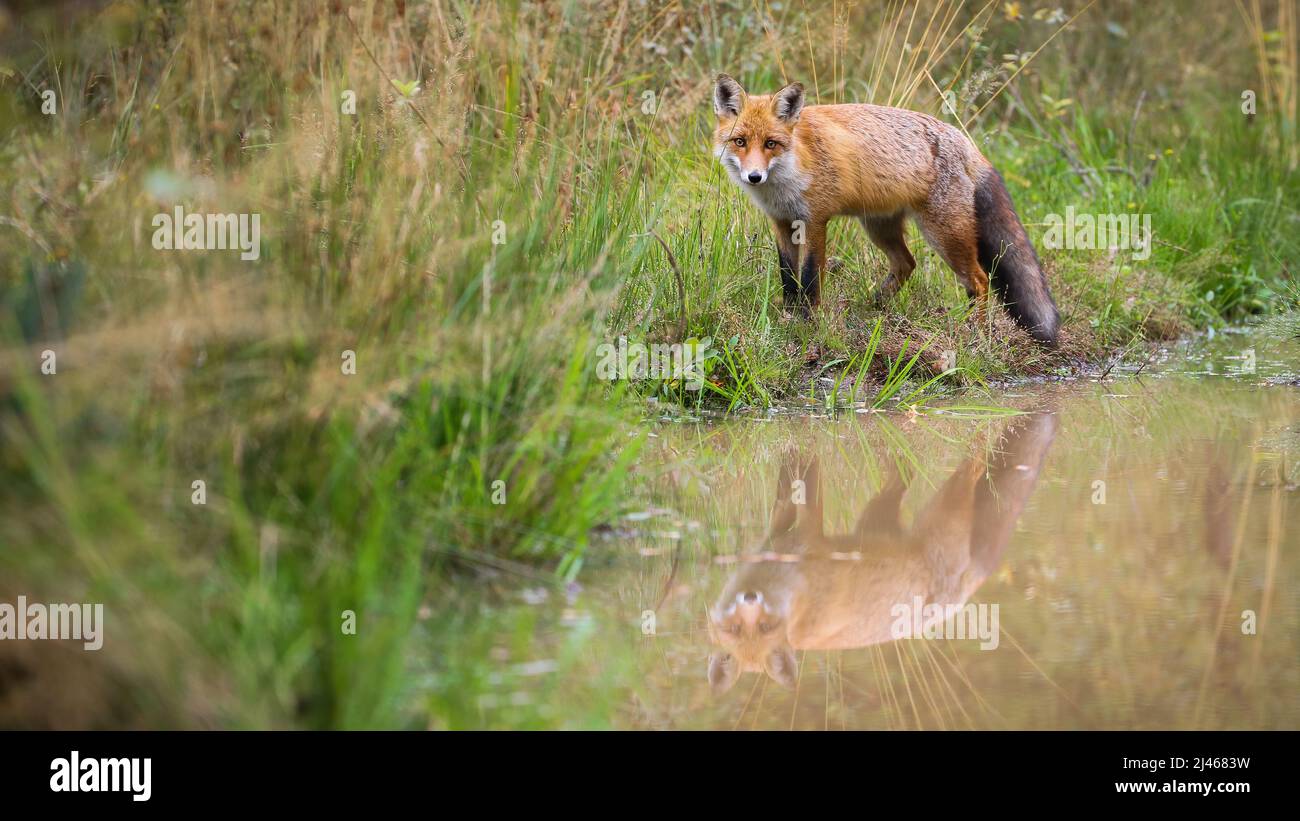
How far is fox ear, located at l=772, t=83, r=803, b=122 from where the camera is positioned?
6.92 m

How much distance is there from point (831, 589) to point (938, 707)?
0.85 meters

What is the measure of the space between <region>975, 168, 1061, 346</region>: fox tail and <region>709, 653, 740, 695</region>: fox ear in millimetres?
4421

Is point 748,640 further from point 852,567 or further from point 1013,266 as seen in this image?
point 1013,266

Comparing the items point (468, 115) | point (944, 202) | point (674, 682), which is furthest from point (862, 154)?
point (674, 682)

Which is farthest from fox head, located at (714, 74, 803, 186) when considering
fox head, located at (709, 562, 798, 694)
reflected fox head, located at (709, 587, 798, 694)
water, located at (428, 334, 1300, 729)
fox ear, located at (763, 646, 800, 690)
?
fox ear, located at (763, 646, 800, 690)

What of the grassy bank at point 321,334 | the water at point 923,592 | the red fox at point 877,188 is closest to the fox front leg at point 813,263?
the red fox at point 877,188

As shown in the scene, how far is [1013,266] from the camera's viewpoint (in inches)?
288

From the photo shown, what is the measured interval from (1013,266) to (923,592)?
12.6 feet

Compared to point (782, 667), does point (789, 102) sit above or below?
above

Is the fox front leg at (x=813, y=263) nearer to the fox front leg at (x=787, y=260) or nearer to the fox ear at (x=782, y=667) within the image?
the fox front leg at (x=787, y=260)

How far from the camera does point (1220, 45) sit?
42.4ft

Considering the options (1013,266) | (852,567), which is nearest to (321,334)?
(852,567)
